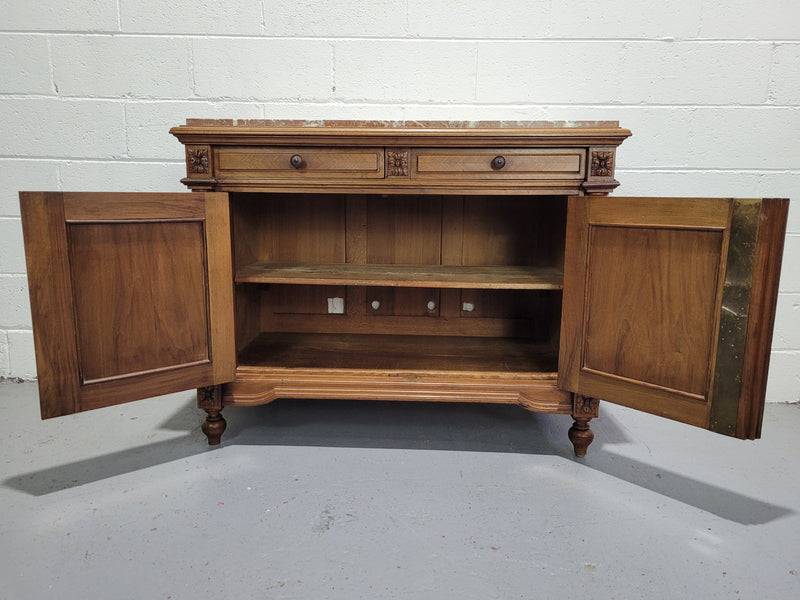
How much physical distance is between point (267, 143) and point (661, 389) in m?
1.39

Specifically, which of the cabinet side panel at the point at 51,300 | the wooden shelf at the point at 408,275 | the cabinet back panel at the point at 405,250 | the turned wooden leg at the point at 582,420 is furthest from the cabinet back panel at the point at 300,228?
the turned wooden leg at the point at 582,420

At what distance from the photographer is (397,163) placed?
5.17ft

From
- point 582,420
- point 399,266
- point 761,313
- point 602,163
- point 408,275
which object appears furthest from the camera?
point 399,266

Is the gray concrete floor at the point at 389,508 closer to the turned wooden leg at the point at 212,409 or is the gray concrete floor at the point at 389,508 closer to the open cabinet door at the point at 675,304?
the turned wooden leg at the point at 212,409

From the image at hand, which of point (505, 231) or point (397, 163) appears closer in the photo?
point (397, 163)

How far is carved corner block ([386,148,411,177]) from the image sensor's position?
157 centimetres

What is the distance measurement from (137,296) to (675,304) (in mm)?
1516

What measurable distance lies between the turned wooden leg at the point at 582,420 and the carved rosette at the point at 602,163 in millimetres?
706

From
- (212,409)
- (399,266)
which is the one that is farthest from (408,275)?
(212,409)

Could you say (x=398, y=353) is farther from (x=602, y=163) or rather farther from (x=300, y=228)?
(x=602, y=163)

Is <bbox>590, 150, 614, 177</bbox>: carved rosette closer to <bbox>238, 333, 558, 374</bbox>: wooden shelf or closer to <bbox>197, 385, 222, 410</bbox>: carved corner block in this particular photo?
<bbox>238, 333, 558, 374</bbox>: wooden shelf

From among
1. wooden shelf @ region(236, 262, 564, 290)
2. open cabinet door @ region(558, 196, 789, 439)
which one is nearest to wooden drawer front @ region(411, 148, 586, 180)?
open cabinet door @ region(558, 196, 789, 439)

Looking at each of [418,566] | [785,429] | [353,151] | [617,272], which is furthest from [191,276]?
[785,429]

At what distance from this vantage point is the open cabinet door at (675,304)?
121 centimetres
